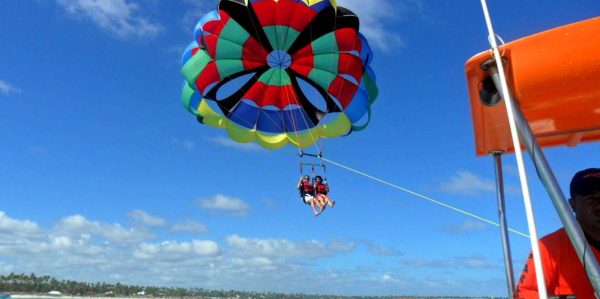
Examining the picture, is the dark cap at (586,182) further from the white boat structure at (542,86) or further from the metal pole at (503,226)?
the metal pole at (503,226)

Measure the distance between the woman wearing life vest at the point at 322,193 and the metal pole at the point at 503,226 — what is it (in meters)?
8.64

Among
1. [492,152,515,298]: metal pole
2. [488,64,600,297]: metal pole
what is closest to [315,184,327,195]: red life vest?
[492,152,515,298]: metal pole

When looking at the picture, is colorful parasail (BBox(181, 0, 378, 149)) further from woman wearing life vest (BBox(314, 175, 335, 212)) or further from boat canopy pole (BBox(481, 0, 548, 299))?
boat canopy pole (BBox(481, 0, 548, 299))

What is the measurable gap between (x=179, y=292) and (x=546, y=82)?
20420cm

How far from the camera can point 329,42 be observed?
11461mm

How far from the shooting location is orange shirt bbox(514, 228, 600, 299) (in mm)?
1829

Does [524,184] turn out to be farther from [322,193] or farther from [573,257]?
[322,193]

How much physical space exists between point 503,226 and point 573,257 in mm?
811

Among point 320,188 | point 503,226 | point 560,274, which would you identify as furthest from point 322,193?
point 560,274

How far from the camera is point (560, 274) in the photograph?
1872 millimetres

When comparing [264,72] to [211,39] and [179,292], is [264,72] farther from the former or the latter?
[179,292]

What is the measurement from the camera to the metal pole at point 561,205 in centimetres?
162

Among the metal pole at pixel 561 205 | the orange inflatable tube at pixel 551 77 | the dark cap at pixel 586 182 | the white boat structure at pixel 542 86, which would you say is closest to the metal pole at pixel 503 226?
the orange inflatable tube at pixel 551 77

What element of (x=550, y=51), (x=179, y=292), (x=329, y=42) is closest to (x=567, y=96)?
(x=550, y=51)
